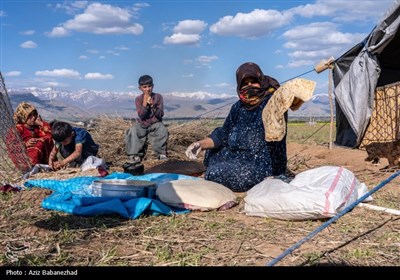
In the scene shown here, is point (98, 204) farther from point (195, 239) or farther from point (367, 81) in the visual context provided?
point (367, 81)

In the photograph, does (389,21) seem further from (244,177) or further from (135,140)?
(135,140)

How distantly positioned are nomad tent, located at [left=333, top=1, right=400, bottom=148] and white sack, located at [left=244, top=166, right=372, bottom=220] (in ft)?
10.2

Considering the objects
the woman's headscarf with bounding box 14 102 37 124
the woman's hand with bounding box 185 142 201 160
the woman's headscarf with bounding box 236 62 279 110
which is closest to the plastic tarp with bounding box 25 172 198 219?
the woman's hand with bounding box 185 142 201 160

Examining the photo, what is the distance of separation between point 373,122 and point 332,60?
122 centimetres

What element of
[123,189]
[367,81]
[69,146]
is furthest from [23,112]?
[367,81]

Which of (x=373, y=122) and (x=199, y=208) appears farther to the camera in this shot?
(x=373, y=122)

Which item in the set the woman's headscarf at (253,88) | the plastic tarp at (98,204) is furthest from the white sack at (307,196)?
the woman's headscarf at (253,88)

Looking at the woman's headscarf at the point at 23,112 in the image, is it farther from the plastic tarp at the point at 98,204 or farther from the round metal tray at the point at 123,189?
the round metal tray at the point at 123,189

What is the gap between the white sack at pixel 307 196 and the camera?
271 cm

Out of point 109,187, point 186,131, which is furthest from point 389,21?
point 109,187

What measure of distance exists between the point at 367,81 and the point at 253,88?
3.00 metres

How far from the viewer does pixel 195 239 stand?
243 cm

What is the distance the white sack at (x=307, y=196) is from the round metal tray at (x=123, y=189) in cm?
85

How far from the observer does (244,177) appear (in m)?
3.67
